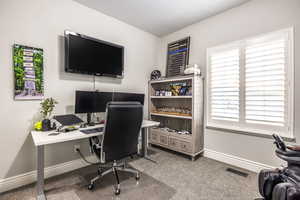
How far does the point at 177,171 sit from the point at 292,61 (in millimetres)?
2269

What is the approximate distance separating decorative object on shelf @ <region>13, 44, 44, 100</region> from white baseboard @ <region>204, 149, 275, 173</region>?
303cm

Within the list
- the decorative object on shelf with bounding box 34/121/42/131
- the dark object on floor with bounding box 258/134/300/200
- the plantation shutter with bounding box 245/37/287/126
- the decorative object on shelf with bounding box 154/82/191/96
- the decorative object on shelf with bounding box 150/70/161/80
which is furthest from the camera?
the decorative object on shelf with bounding box 150/70/161/80

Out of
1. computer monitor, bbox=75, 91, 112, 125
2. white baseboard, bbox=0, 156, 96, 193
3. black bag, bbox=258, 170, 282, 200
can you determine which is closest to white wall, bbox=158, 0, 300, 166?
black bag, bbox=258, 170, 282, 200

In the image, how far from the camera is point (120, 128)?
1697 mm

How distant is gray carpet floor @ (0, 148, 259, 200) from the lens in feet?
5.51

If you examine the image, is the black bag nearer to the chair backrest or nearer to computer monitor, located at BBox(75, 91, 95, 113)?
the chair backrest

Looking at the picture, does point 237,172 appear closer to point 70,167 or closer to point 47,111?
point 70,167

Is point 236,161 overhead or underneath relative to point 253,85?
underneath

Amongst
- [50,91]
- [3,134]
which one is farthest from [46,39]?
[3,134]

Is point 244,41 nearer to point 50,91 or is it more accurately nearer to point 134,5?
point 134,5

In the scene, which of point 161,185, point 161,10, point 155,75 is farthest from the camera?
point 155,75

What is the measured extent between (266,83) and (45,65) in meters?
3.29

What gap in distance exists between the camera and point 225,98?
2.57 meters

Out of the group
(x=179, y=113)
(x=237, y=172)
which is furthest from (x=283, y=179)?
(x=179, y=113)
